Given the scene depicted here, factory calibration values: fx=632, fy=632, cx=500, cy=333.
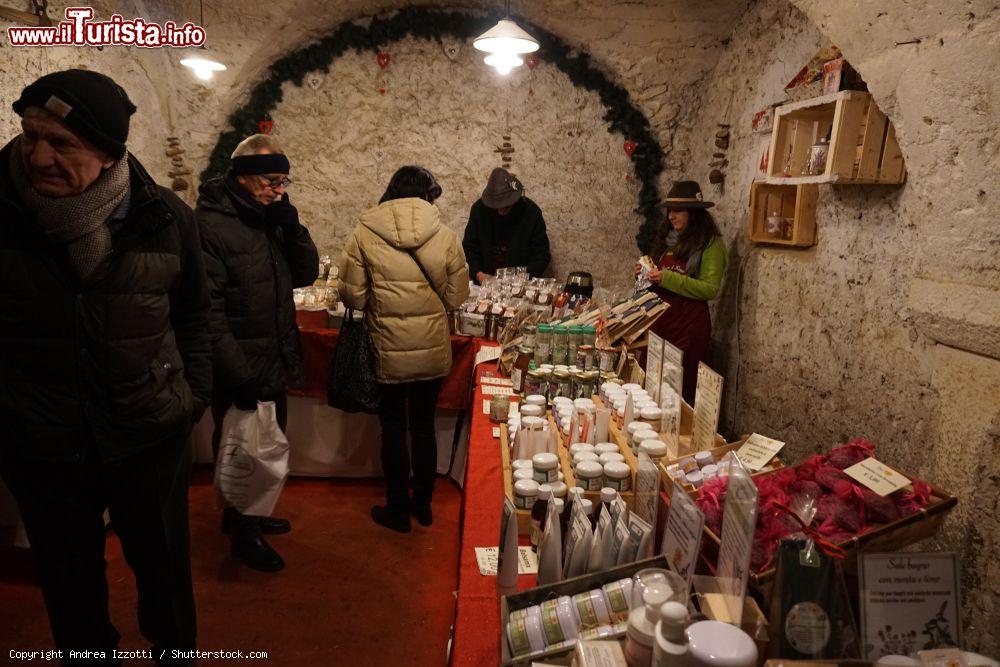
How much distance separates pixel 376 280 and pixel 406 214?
1.14 ft

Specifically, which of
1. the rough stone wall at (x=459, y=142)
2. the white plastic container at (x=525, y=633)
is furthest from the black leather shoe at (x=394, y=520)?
the rough stone wall at (x=459, y=142)

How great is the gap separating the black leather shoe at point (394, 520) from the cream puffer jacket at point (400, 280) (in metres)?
0.74

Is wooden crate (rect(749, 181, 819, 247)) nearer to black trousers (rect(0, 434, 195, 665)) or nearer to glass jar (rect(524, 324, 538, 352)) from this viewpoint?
glass jar (rect(524, 324, 538, 352))

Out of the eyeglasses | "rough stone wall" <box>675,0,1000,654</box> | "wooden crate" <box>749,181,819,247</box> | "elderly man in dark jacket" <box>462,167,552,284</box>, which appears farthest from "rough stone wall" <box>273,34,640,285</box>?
the eyeglasses

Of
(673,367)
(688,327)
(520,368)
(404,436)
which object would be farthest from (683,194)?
(404,436)

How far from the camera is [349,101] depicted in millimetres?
5520

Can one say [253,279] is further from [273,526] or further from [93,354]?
[273,526]

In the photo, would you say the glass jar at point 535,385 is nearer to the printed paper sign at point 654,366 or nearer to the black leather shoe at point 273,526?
the printed paper sign at point 654,366

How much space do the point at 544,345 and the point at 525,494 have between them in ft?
4.06

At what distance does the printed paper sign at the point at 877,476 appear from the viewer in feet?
4.56

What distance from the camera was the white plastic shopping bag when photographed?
8.72 feet

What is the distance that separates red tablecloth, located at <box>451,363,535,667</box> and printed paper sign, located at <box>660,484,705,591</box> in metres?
0.36

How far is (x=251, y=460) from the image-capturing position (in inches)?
106

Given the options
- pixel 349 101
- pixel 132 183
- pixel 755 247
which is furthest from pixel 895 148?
pixel 349 101
